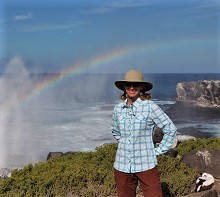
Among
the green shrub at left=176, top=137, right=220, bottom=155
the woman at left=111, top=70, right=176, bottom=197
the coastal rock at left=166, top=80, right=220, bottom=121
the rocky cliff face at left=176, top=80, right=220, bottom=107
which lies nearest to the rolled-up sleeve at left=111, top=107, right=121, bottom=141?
the woman at left=111, top=70, right=176, bottom=197

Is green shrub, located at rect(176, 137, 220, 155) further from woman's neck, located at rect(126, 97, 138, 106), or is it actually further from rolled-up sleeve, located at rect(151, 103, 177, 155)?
woman's neck, located at rect(126, 97, 138, 106)

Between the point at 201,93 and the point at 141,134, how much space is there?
87924 mm

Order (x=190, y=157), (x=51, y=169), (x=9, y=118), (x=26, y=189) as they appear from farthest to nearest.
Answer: (x=9, y=118) → (x=190, y=157) → (x=51, y=169) → (x=26, y=189)

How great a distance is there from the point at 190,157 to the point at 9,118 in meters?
39.3

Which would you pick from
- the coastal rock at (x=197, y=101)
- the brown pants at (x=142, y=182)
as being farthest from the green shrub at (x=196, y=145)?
the coastal rock at (x=197, y=101)

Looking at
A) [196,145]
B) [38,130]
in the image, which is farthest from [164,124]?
[38,130]

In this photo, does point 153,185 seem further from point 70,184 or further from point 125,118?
point 70,184

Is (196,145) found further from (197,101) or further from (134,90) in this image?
(197,101)

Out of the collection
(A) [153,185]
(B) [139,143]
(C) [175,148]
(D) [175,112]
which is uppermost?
(B) [139,143]

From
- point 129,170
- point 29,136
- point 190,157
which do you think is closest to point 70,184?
point 129,170

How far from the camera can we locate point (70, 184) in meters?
6.90

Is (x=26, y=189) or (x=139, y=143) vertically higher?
(x=139, y=143)

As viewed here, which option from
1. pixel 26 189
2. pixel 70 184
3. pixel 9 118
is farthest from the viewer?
pixel 9 118

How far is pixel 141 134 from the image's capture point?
4.44 m
